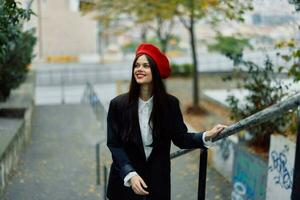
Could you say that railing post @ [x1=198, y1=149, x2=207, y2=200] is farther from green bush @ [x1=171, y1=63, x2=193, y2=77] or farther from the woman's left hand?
→ green bush @ [x1=171, y1=63, x2=193, y2=77]

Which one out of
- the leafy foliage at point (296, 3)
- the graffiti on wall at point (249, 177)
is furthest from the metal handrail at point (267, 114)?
the leafy foliage at point (296, 3)

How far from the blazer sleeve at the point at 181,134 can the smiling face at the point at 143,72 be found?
23 cm

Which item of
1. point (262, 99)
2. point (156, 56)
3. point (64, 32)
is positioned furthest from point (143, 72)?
point (64, 32)

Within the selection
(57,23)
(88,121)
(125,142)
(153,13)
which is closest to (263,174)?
(125,142)

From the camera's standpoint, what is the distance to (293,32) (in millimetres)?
6543

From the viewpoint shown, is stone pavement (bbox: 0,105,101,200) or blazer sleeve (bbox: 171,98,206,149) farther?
stone pavement (bbox: 0,105,101,200)

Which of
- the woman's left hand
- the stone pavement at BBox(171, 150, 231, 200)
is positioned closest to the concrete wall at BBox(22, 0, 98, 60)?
the stone pavement at BBox(171, 150, 231, 200)

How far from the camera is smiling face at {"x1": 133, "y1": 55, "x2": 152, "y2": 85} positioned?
9.18 feet

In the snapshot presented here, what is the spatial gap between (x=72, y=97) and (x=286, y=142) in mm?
17808

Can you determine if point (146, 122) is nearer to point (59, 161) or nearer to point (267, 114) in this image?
point (267, 114)

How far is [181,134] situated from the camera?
9.55ft

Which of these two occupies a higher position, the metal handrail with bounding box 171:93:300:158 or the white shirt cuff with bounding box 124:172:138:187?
the metal handrail with bounding box 171:93:300:158

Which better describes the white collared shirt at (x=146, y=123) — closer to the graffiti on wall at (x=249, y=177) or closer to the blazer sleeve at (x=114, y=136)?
the blazer sleeve at (x=114, y=136)

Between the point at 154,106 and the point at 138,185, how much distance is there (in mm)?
485
